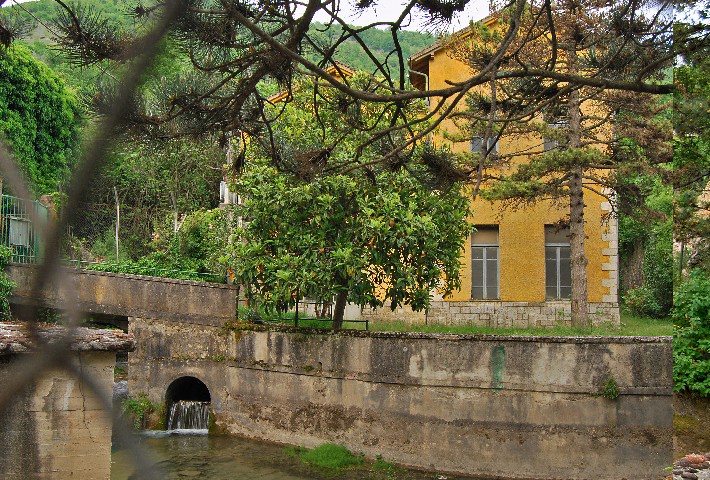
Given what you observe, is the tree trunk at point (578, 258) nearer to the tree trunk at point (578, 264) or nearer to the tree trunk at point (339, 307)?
the tree trunk at point (578, 264)

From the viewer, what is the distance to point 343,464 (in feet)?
38.3

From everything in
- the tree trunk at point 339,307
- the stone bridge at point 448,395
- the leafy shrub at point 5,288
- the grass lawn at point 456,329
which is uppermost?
the leafy shrub at point 5,288

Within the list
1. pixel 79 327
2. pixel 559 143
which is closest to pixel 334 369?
pixel 559 143

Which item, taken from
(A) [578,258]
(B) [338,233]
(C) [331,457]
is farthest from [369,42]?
(C) [331,457]

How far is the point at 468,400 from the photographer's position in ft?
37.3

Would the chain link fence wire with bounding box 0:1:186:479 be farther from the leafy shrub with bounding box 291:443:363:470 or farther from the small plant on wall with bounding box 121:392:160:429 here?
the small plant on wall with bounding box 121:392:160:429

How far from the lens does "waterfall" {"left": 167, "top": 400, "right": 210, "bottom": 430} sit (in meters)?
13.9

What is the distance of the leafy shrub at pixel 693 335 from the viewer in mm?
2266

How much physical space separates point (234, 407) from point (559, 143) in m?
7.01

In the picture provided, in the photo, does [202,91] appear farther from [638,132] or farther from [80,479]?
[638,132]

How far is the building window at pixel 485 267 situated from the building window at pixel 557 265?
98cm

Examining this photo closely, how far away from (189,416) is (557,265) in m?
7.54

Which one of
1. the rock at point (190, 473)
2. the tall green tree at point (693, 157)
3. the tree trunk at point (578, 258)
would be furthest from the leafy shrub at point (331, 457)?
the tall green tree at point (693, 157)

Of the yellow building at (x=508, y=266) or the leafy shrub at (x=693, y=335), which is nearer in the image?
the leafy shrub at (x=693, y=335)
